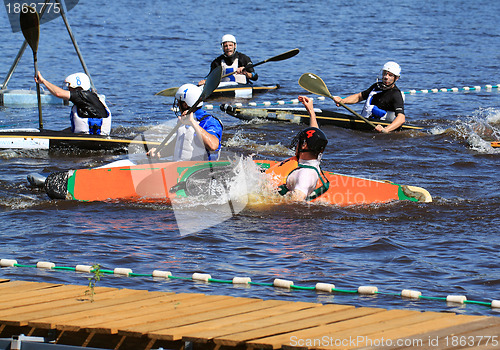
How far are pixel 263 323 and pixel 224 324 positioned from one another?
22 cm

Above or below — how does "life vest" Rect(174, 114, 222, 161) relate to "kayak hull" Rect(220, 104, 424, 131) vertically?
below

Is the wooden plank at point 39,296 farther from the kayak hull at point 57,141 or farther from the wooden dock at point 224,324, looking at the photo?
the kayak hull at point 57,141

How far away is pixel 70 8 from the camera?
30156mm

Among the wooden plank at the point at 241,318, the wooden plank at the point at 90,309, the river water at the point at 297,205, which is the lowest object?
the wooden plank at the point at 90,309

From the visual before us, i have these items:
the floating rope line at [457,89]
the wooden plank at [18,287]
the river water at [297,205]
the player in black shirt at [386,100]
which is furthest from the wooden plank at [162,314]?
the floating rope line at [457,89]

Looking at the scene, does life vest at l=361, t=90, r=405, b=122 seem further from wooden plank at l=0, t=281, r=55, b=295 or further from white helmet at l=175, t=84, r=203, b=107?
wooden plank at l=0, t=281, r=55, b=295

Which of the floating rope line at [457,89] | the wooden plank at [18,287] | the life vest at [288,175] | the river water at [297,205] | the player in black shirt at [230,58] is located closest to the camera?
the wooden plank at [18,287]

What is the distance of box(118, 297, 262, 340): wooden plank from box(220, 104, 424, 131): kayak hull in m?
7.68

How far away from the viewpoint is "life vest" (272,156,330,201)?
771cm

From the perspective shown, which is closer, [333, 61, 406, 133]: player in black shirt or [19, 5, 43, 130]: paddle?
[19, 5, 43, 130]: paddle

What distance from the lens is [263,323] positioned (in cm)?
443

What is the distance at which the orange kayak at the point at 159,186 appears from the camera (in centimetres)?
809

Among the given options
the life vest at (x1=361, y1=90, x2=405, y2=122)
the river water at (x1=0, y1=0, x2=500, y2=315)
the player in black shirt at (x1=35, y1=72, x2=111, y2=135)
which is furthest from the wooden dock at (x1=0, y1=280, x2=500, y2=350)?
the life vest at (x1=361, y1=90, x2=405, y2=122)

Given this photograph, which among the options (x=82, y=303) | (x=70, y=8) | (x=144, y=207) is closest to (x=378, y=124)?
(x=144, y=207)
